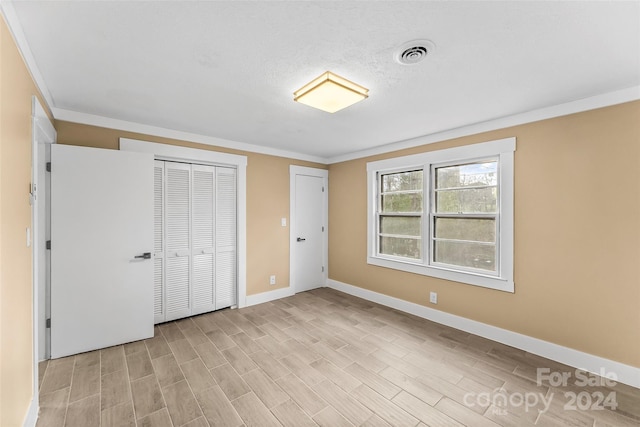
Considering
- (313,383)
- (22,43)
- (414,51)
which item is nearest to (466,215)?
(414,51)

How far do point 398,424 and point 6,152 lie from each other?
283 centimetres

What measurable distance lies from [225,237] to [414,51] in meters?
3.31

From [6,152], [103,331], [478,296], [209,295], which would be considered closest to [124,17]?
[6,152]

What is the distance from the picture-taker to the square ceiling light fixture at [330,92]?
195 cm

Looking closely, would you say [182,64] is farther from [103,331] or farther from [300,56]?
[103,331]

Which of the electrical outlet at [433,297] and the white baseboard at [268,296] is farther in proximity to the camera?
the white baseboard at [268,296]

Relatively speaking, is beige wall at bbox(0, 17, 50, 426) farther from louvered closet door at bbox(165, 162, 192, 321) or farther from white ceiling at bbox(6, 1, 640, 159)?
louvered closet door at bbox(165, 162, 192, 321)

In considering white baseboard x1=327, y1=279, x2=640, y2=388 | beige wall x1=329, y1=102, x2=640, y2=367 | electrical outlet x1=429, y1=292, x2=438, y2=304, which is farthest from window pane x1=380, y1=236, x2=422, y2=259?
beige wall x1=329, y1=102, x2=640, y2=367

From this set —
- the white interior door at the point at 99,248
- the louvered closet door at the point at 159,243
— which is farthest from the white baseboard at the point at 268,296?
the white interior door at the point at 99,248

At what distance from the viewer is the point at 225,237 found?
3.91 m

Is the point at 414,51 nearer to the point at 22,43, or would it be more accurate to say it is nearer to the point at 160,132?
the point at 22,43

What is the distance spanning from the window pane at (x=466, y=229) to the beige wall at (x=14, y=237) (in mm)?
3896

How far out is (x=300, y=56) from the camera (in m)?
1.75

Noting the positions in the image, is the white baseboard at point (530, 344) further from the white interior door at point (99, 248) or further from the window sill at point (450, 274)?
the white interior door at point (99, 248)
